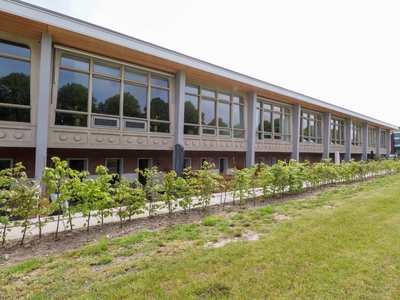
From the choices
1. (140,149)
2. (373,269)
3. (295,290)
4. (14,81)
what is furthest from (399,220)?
(14,81)

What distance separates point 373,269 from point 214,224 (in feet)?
10.1

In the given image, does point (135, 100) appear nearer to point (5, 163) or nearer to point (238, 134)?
point (5, 163)

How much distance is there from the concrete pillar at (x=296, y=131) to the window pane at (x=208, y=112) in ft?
26.5

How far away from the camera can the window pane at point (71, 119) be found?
846cm

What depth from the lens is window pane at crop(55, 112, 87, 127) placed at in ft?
27.8

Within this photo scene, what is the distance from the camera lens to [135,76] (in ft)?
34.3

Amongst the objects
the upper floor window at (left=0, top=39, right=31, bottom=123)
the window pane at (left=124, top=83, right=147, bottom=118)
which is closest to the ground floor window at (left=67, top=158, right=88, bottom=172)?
the upper floor window at (left=0, top=39, right=31, bottom=123)

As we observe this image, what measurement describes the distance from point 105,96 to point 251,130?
8.92 metres

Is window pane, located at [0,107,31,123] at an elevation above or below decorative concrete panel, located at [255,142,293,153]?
above

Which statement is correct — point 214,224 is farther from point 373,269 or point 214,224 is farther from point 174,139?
point 174,139

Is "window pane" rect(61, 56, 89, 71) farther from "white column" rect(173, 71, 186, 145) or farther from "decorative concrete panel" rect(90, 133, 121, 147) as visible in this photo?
"white column" rect(173, 71, 186, 145)

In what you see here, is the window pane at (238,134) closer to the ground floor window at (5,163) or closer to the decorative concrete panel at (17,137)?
the decorative concrete panel at (17,137)

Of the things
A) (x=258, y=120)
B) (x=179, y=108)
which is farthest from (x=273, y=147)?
(x=179, y=108)

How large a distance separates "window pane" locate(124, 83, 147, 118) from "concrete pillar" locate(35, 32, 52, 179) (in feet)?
9.98
